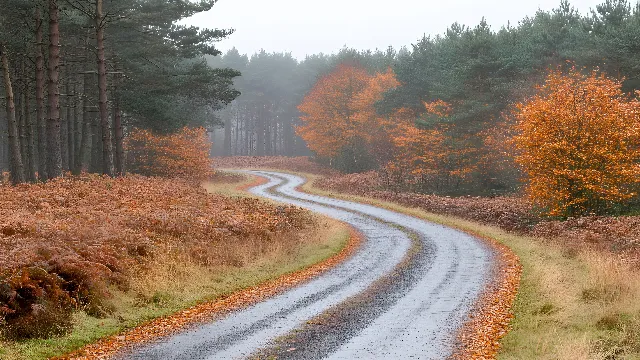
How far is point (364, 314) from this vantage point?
460 inches

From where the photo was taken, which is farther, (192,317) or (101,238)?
(101,238)

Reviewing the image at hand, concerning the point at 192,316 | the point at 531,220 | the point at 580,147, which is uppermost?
the point at 580,147

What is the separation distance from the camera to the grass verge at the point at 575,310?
9000 mm

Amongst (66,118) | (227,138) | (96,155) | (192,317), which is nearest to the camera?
(192,317)

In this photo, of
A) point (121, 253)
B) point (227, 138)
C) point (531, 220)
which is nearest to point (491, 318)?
point (121, 253)

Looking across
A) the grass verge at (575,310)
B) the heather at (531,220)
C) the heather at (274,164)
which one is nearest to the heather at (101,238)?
the grass verge at (575,310)

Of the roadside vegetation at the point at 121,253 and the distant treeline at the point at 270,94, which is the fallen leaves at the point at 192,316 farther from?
the distant treeline at the point at 270,94

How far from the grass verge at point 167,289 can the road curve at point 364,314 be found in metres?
1.12

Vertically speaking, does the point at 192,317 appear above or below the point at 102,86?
below

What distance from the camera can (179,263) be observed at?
14.2m

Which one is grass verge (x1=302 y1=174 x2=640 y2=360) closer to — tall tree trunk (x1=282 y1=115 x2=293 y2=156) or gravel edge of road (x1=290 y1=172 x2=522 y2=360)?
gravel edge of road (x1=290 y1=172 x2=522 y2=360)

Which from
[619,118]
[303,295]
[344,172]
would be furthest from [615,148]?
[344,172]

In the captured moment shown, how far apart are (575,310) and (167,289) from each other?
345 inches

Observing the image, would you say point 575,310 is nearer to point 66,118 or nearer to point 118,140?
point 118,140
